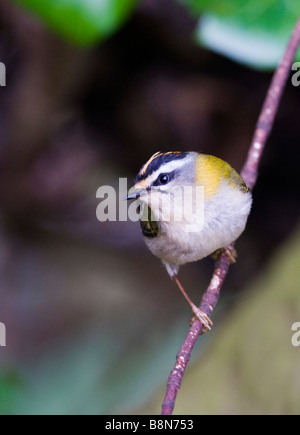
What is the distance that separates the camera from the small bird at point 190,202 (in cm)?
A: 224

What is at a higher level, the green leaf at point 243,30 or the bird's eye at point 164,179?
the green leaf at point 243,30

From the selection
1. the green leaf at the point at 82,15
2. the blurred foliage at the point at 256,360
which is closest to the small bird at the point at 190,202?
the blurred foliage at the point at 256,360

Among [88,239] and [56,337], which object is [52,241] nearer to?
[88,239]

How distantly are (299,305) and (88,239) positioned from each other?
1894mm

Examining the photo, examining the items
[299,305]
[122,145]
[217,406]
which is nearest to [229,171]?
[299,305]

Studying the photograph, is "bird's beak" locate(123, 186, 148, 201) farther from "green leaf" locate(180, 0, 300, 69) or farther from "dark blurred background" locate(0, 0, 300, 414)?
"dark blurred background" locate(0, 0, 300, 414)

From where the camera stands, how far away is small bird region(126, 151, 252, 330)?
2.24 metres

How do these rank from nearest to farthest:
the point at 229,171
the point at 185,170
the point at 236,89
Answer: the point at 185,170 → the point at 229,171 → the point at 236,89

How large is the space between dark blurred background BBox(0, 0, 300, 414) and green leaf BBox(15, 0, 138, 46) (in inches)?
38.5

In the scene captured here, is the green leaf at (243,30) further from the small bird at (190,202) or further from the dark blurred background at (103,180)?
the dark blurred background at (103,180)

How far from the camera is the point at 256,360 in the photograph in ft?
9.04

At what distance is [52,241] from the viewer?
4285mm

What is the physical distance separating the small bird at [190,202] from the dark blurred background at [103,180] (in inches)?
46.8

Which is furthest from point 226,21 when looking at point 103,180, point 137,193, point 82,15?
point 103,180
